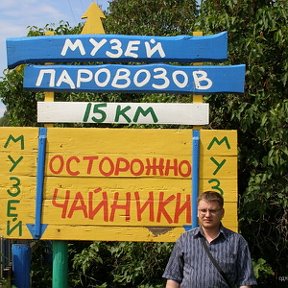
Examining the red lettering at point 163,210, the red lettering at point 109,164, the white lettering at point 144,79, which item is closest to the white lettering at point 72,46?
the white lettering at point 144,79

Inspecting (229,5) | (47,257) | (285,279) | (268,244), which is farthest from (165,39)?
(47,257)

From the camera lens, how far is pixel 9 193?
4844 millimetres

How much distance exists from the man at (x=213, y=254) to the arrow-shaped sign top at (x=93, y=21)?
2161mm

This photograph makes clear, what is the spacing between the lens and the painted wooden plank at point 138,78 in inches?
192

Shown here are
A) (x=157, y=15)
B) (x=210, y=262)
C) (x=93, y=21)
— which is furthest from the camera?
(x=157, y=15)

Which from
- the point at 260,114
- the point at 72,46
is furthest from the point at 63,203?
the point at 260,114

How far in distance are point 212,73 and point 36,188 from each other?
1683mm

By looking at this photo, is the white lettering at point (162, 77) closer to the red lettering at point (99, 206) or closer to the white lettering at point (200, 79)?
the white lettering at point (200, 79)

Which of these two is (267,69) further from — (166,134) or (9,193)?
(9,193)

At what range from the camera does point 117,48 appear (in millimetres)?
4922

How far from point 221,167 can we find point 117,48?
127 cm

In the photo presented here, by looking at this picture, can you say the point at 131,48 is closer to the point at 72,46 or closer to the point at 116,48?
the point at 116,48

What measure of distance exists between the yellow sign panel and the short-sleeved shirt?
124 centimetres

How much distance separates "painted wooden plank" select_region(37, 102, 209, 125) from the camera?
15.9 ft
